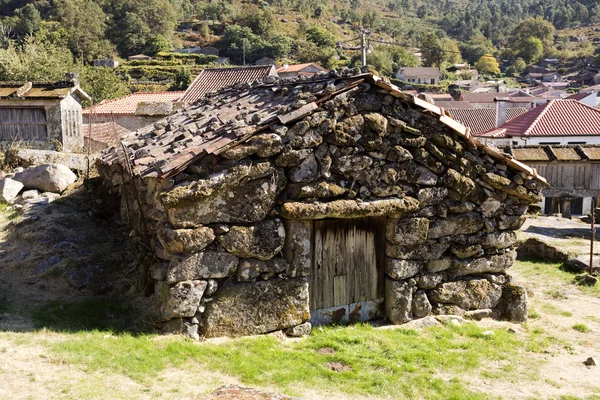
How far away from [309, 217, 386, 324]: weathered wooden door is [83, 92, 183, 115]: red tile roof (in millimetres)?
19820

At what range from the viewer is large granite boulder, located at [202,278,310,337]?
6465 mm

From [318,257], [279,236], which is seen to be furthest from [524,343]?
[279,236]

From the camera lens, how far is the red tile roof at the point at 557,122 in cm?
2761

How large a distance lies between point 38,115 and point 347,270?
43.3 ft

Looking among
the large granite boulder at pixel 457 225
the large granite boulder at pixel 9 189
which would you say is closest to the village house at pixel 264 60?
the large granite boulder at pixel 9 189

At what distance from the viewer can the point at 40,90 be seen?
16.8 m

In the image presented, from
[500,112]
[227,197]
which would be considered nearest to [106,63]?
[500,112]

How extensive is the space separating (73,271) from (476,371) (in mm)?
5798

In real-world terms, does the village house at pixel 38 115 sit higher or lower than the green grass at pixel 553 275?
higher

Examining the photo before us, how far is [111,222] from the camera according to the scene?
409 inches

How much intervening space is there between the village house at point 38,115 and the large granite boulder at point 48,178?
13.5ft

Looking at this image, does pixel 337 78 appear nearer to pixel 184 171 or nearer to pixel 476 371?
pixel 184 171

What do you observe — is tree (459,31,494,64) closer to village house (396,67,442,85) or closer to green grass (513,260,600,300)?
village house (396,67,442,85)

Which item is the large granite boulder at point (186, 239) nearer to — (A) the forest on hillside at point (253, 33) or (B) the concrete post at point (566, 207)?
(B) the concrete post at point (566, 207)
